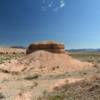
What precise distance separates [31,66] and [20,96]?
47.6 feet

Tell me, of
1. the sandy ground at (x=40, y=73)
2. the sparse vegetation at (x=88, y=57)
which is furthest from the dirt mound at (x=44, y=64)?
the sparse vegetation at (x=88, y=57)

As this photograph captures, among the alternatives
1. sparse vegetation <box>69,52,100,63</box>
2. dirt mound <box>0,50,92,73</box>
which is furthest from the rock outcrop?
sparse vegetation <box>69,52,100,63</box>

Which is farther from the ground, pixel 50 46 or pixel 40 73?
pixel 50 46

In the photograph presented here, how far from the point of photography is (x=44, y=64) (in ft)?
103

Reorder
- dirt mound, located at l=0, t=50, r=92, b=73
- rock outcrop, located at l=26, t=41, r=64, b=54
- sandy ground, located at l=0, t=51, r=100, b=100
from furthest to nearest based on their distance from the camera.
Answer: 1. rock outcrop, located at l=26, t=41, r=64, b=54
2. dirt mound, located at l=0, t=50, r=92, b=73
3. sandy ground, located at l=0, t=51, r=100, b=100

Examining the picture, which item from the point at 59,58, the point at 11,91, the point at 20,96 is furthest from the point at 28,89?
→ the point at 59,58

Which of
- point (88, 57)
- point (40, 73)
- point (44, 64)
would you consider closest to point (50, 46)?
point (44, 64)

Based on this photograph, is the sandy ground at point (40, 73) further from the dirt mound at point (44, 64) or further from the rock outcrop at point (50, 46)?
the rock outcrop at point (50, 46)

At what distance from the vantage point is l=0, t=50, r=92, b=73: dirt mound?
29859 millimetres

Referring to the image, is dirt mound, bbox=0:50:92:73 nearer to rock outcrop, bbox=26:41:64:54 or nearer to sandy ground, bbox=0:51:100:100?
sandy ground, bbox=0:51:100:100

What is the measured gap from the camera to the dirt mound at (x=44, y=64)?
29859 millimetres

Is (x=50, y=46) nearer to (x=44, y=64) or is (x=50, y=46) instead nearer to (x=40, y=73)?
(x=44, y=64)

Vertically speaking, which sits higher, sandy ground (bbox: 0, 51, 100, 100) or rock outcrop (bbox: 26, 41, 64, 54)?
rock outcrop (bbox: 26, 41, 64, 54)

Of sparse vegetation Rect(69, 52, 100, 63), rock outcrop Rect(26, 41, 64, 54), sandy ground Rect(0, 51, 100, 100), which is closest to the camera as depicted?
sandy ground Rect(0, 51, 100, 100)
